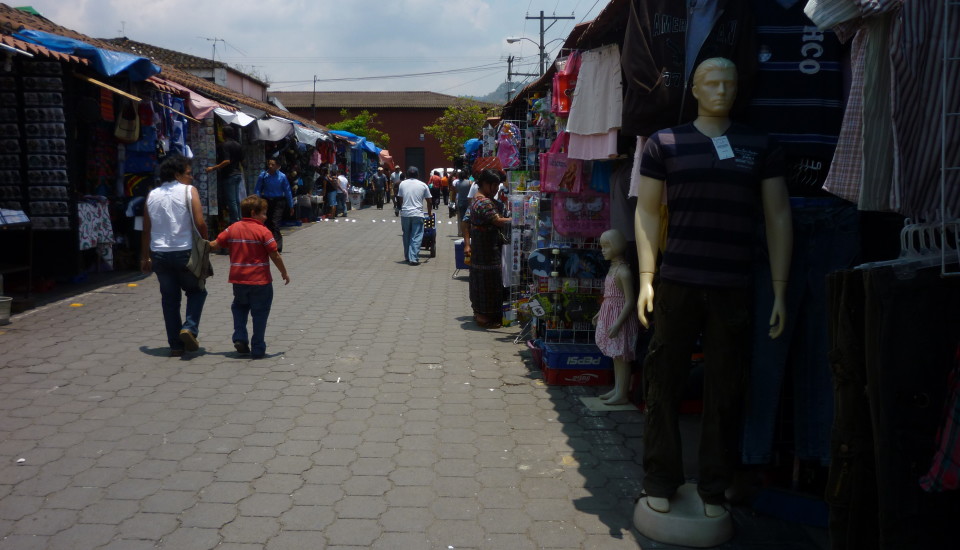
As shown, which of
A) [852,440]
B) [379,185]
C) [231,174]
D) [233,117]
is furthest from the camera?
[379,185]

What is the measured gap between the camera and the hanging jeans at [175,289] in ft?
23.2

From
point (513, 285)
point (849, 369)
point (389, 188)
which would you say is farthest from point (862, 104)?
point (389, 188)

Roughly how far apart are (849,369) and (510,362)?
4.76m

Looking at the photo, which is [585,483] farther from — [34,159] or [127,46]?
[127,46]

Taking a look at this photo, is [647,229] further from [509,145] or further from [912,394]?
[509,145]

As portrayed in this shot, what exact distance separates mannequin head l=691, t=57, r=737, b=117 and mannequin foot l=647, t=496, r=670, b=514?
1.83 metres

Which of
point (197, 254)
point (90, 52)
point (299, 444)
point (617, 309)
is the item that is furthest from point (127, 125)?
point (617, 309)

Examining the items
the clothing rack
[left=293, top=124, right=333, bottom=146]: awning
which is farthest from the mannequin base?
[left=293, top=124, right=333, bottom=146]: awning

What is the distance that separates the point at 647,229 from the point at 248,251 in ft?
13.9

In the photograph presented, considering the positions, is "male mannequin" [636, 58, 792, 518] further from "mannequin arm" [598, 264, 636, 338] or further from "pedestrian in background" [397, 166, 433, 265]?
"pedestrian in background" [397, 166, 433, 265]

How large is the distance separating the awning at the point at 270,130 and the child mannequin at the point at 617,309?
40.3 ft

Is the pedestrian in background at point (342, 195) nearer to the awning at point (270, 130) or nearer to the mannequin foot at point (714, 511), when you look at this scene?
the awning at point (270, 130)

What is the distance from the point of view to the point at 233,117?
47.5 ft

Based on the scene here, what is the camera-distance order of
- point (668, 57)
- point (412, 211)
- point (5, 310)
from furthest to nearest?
point (412, 211) < point (5, 310) < point (668, 57)
